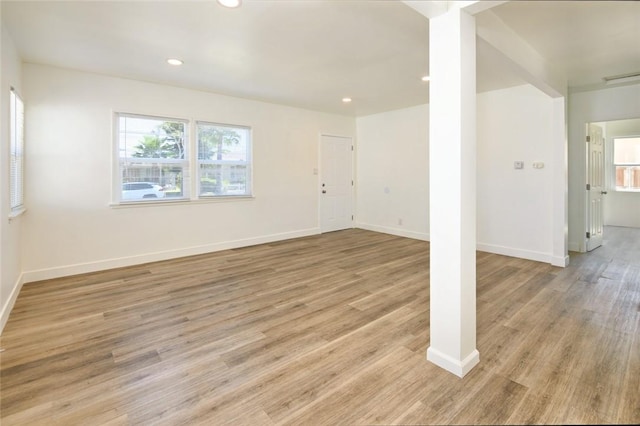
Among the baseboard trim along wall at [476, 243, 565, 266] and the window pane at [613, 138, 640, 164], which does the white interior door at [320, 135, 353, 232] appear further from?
the window pane at [613, 138, 640, 164]

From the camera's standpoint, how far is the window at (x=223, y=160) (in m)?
5.14

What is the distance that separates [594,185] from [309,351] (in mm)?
5903

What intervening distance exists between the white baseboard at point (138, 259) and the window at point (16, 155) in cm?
89

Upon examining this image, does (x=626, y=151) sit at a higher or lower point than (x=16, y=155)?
higher

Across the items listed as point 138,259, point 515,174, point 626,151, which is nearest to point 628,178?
point 626,151

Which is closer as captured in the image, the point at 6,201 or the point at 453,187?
the point at 453,187

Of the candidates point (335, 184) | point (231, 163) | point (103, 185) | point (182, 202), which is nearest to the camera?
point (103, 185)

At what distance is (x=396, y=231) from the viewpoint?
6.61 m

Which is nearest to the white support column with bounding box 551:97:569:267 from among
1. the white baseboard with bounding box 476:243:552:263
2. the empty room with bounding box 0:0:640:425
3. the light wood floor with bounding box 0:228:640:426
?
the empty room with bounding box 0:0:640:425

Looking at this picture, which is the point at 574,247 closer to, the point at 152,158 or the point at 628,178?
the point at 628,178

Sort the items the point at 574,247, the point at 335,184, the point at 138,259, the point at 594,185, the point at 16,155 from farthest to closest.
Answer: the point at 335,184 < the point at 594,185 < the point at 574,247 < the point at 138,259 < the point at 16,155

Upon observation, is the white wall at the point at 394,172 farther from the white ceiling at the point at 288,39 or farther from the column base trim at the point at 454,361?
the column base trim at the point at 454,361

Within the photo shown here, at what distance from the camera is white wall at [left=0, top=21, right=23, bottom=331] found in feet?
8.96

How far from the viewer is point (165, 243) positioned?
15.6 feet
